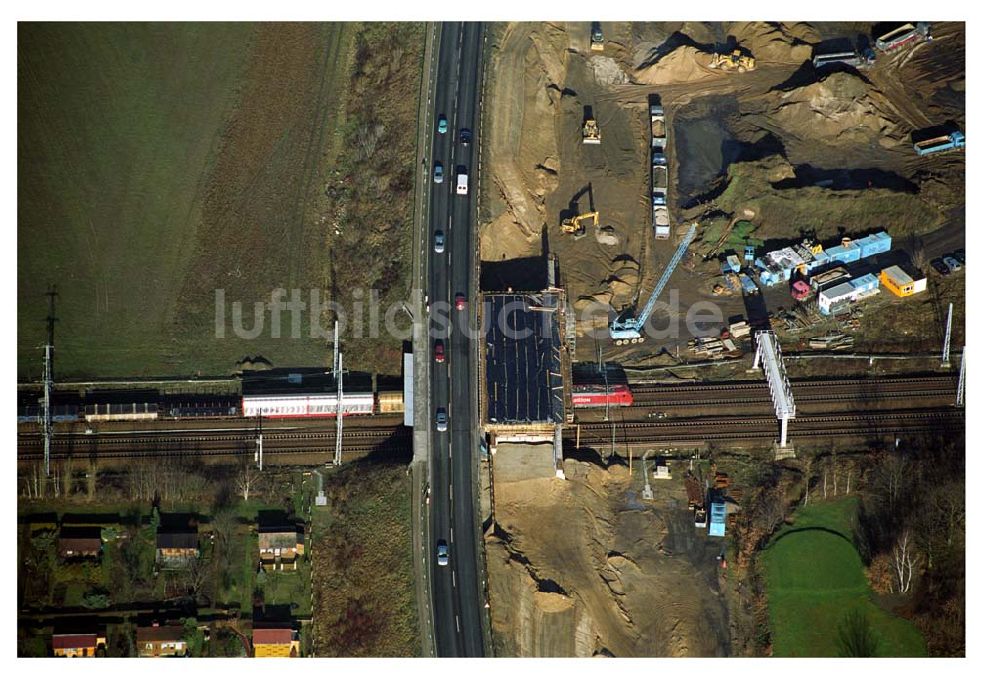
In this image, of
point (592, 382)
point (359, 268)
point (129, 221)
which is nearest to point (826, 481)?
point (592, 382)

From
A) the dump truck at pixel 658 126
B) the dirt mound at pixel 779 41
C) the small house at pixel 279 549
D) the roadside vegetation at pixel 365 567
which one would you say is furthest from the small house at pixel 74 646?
the dirt mound at pixel 779 41

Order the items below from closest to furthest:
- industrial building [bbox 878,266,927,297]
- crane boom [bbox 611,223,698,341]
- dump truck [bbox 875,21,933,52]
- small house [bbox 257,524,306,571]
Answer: small house [bbox 257,524,306,571]
crane boom [bbox 611,223,698,341]
industrial building [bbox 878,266,927,297]
dump truck [bbox 875,21,933,52]

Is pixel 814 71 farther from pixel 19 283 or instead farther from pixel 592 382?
pixel 19 283

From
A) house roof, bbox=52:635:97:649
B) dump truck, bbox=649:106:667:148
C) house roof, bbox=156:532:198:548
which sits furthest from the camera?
dump truck, bbox=649:106:667:148

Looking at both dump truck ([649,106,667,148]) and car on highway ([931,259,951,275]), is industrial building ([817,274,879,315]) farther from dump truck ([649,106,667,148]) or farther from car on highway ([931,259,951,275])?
dump truck ([649,106,667,148])

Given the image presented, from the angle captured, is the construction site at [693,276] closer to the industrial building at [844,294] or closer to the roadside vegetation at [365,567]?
the industrial building at [844,294]

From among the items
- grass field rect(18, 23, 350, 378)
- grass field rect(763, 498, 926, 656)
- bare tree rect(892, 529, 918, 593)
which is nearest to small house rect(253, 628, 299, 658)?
grass field rect(18, 23, 350, 378)

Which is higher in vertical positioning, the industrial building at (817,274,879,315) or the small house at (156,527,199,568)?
the industrial building at (817,274,879,315)
